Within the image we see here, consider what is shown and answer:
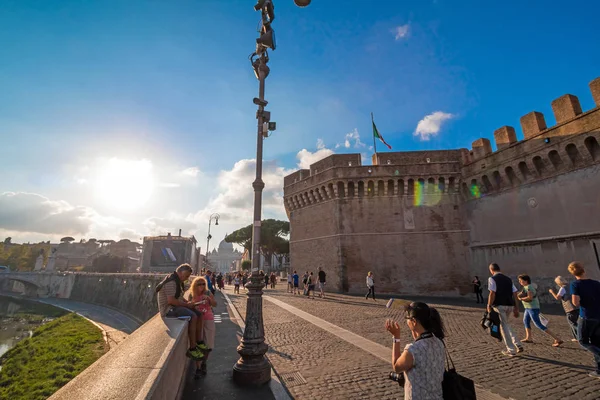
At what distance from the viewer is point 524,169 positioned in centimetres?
1589

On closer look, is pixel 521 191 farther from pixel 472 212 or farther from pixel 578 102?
pixel 578 102

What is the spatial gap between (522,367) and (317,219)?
17578 mm

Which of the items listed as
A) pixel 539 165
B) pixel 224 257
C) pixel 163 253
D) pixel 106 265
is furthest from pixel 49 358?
pixel 224 257

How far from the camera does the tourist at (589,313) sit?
4.23 metres

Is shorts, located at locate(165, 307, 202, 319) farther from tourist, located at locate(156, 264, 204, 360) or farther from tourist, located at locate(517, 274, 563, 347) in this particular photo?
tourist, located at locate(517, 274, 563, 347)

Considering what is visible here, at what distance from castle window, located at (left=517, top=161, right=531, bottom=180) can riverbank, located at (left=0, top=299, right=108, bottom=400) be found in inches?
1012

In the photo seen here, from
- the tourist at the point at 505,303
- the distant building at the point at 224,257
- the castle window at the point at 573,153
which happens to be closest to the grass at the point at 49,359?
the tourist at the point at 505,303

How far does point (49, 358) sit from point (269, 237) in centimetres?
2970

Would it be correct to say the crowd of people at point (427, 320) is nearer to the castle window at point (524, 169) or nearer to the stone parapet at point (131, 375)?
the stone parapet at point (131, 375)

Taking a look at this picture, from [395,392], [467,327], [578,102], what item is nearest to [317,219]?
[467,327]

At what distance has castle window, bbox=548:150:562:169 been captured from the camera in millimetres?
14293

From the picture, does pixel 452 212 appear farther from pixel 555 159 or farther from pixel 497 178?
pixel 555 159

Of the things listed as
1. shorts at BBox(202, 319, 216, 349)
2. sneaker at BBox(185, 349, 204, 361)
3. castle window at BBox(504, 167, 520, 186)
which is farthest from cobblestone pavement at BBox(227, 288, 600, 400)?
castle window at BBox(504, 167, 520, 186)

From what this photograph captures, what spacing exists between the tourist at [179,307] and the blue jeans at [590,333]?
19.5ft
